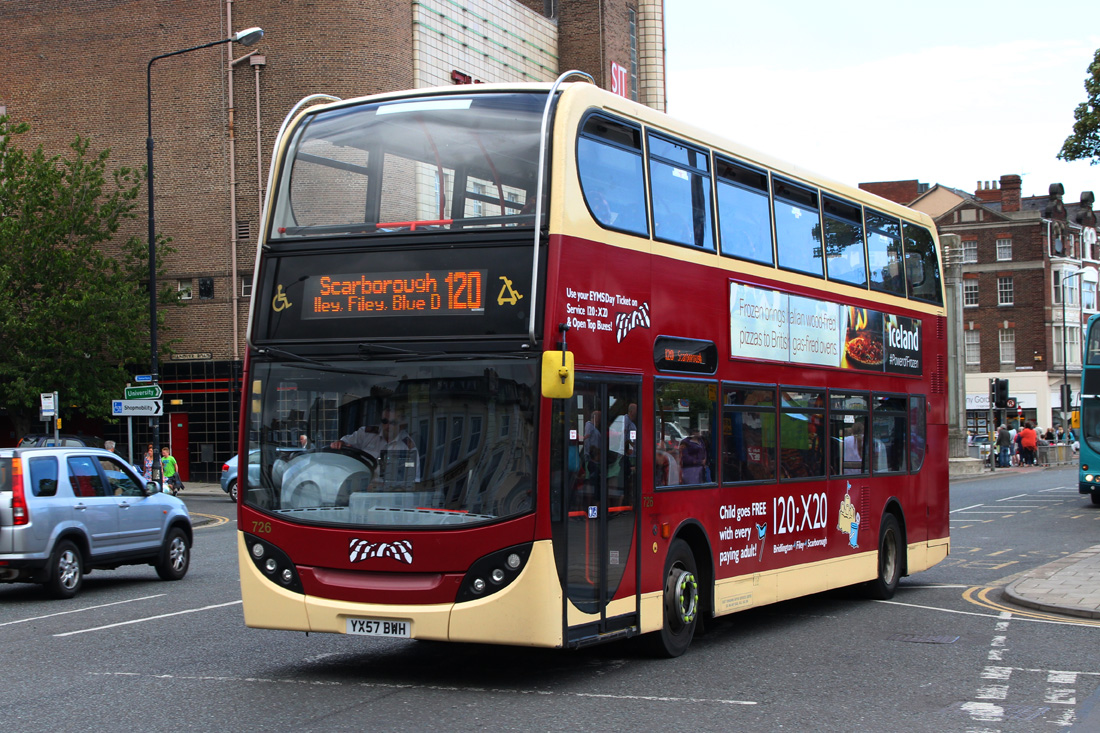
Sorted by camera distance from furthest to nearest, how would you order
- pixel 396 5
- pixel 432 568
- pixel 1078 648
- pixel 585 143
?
pixel 396 5 < pixel 1078 648 < pixel 585 143 < pixel 432 568

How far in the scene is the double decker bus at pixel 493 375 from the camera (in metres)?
8.35

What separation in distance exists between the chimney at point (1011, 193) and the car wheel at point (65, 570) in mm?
79969

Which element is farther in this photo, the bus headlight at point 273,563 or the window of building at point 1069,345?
the window of building at point 1069,345

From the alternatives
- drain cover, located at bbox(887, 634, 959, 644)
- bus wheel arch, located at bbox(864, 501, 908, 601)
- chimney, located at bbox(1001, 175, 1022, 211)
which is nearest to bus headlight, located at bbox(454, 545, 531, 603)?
drain cover, located at bbox(887, 634, 959, 644)

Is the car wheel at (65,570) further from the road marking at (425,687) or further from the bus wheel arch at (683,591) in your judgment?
the bus wheel arch at (683,591)

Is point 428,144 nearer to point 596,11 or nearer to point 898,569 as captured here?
point 898,569

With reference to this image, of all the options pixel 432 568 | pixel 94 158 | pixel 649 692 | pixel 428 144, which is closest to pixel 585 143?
pixel 428 144

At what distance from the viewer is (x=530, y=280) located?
845 centimetres

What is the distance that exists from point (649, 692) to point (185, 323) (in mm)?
37474

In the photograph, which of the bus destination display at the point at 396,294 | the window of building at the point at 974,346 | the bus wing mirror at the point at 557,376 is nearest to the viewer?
the bus wing mirror at the point at 557,376

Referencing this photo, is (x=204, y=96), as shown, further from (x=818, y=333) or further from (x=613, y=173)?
(x=613, y=173)

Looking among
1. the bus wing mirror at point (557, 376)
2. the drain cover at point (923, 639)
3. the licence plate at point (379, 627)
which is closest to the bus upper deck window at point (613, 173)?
the bus wing mirror at point (557, 376)

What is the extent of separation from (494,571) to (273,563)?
5.37 ft

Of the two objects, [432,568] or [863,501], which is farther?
[863,501]
